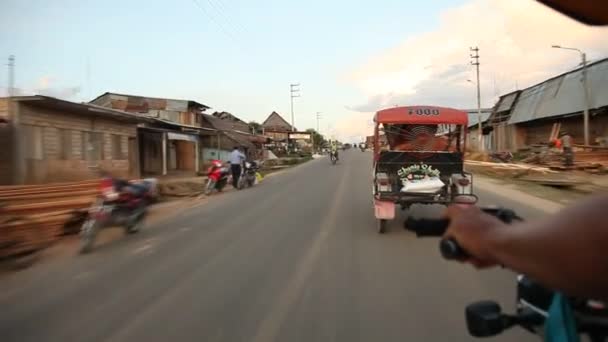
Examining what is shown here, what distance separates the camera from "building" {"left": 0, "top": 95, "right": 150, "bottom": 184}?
18578 mm

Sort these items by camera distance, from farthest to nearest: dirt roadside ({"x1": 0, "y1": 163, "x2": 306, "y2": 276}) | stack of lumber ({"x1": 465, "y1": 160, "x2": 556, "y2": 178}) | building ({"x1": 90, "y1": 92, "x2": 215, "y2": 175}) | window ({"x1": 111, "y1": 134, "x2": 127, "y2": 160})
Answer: building ({"x1": 90, "y1": 92, "x2": 215, "y2": 175}), window ({"x1": 111, "y1": 134, "x2": 127, "y2": 160}), stack of lumber ({"x1": 465, "y1": 160, "x2": 556, "y2": 178}), dirt roadside ({"x1": 0, "y1": 163, "x2": 306, "y2": 276})

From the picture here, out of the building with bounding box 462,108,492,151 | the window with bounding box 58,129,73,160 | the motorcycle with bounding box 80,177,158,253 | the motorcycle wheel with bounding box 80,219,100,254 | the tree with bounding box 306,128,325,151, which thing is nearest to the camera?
the motorcycle wheel with bounding box 80,219,100,254

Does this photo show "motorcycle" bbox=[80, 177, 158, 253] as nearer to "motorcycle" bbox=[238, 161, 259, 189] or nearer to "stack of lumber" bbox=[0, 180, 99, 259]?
"stack of lumber" bbox=[0, 180, 99, 259]

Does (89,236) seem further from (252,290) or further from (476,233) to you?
(476,233)

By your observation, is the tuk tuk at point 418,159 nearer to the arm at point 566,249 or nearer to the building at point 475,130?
the arm at point 566,249

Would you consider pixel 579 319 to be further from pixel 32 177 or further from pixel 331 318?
pixel 32 177

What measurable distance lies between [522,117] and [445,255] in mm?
44362

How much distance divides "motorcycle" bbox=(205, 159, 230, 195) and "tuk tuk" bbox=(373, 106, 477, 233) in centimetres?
780

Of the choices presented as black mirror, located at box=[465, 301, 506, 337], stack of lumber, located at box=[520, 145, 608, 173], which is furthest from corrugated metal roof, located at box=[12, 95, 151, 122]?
stack of lumber, located at box=[520, 145, 608, 173]

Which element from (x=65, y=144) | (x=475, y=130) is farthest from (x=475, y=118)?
(x=65, y=144)

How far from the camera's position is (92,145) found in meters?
24.0

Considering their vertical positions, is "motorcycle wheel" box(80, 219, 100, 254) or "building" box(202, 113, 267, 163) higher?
"building" box(202, 113, 267, 163)

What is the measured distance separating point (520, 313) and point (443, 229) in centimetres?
58

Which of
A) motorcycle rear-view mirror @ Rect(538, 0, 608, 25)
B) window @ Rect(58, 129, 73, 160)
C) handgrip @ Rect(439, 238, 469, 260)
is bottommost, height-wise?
handgrip @ Rect(439, 238, 469, 260)
